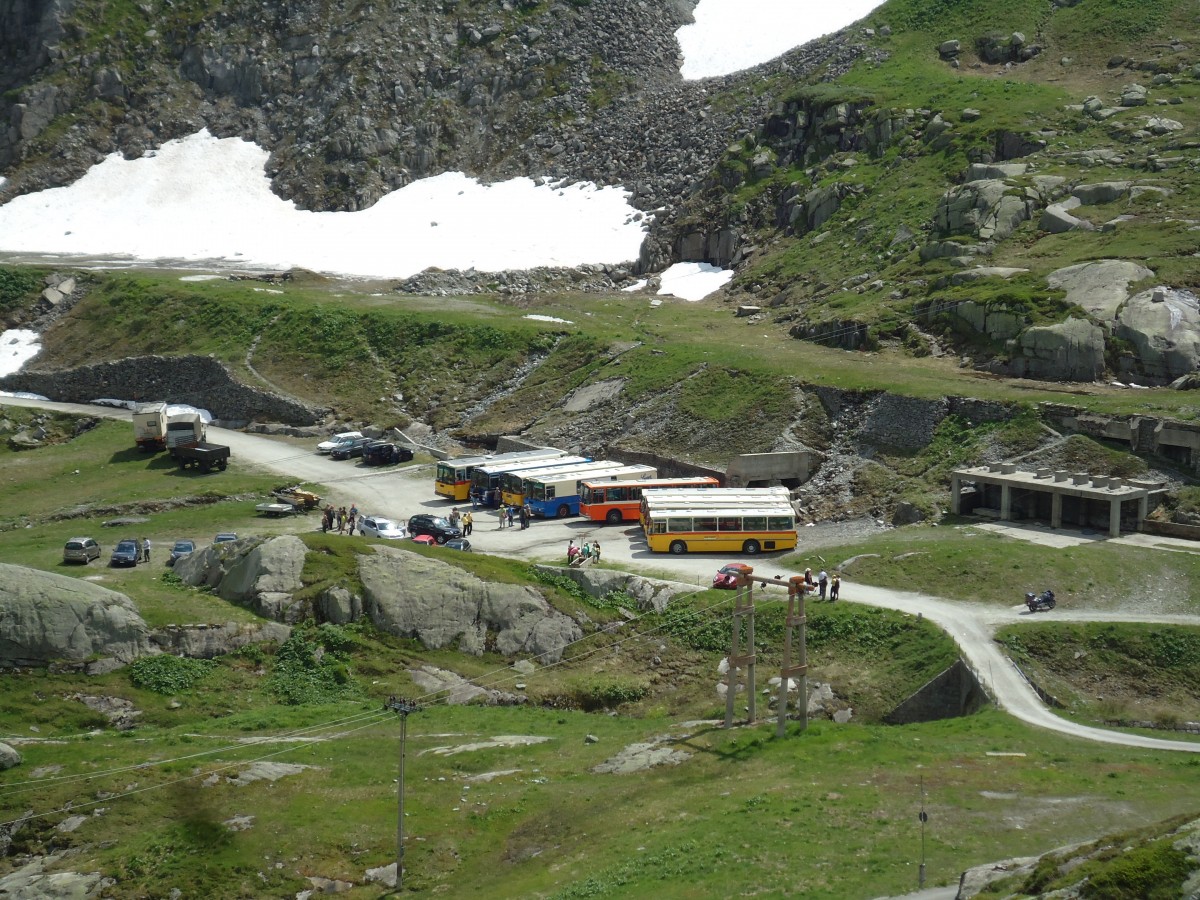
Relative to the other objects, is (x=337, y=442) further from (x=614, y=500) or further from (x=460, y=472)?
(x=614, y=500)

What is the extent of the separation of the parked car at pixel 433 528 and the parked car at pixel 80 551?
14386 mm

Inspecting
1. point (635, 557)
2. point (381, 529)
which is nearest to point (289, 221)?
point (381, 529)

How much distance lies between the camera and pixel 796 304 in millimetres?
102250

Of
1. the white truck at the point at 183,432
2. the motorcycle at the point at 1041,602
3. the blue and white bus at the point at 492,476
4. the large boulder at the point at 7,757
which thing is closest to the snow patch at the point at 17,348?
the white truck at the point at 183,432

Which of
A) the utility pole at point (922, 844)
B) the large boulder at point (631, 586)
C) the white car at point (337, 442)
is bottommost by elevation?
the utility pole at point (922, 844)

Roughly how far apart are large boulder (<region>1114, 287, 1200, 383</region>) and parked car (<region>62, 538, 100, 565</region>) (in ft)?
184

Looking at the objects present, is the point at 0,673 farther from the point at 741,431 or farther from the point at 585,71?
the point at 585,71

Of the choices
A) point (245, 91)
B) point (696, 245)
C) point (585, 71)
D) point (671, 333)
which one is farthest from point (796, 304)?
point (245, 91)

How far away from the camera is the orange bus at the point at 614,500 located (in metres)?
70.6

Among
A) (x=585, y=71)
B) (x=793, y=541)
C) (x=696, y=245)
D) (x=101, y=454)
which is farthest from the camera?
(x=585, y=71)

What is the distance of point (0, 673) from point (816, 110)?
10223 cm

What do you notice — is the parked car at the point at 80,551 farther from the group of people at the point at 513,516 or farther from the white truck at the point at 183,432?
the white truck at the point at 183,432

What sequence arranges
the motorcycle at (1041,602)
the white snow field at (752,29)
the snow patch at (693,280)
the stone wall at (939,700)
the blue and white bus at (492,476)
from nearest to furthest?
the stone wall at (939,700)
the motorcycle at (1041,602)
the blue and white bus at (492,476)
the snow patch at (693,280)
the white snow field at (752,29)

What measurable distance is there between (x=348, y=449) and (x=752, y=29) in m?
97.2
